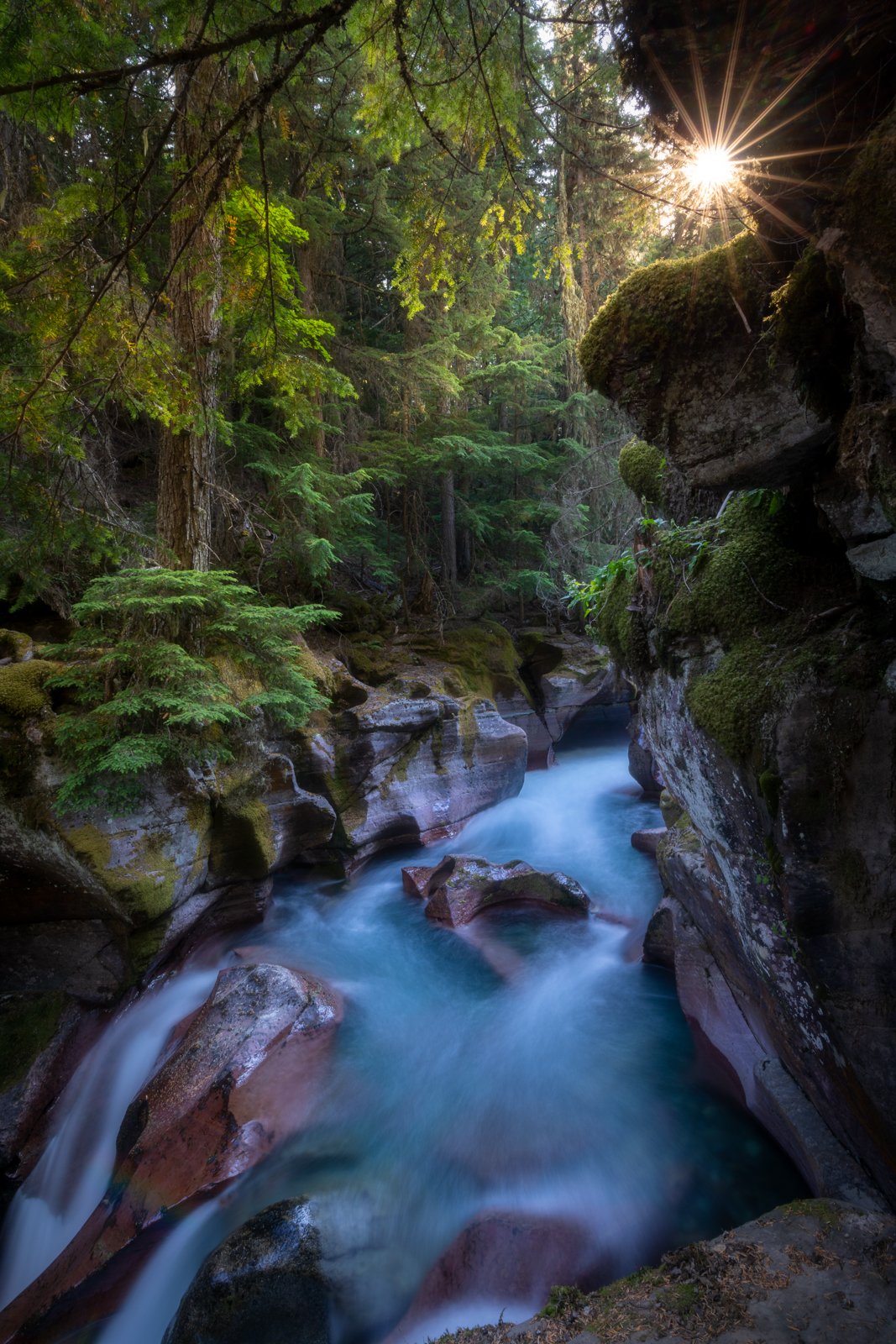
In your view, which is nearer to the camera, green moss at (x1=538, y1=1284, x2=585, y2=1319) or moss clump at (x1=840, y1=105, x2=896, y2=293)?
moss clump at (x1=840, y1=105, x2=896, y2=293)

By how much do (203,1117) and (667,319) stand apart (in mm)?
6736

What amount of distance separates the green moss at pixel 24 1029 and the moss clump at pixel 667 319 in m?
7.13

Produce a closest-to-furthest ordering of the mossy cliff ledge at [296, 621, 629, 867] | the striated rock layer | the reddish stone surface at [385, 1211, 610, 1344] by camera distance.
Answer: the reddish stone surface at [385, 1211, 610, 1344], the striated rock layer, the mossy cliff ledge at [296, 621, 629, 867]

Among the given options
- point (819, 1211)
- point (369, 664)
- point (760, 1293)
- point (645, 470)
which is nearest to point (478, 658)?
point (369, 664)

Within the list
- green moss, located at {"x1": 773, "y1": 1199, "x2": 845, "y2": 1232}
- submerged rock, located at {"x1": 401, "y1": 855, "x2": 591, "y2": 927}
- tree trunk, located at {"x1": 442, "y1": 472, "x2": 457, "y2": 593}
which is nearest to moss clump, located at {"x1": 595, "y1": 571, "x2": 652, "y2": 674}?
green moss, located at {"x1": 773, "y1": 1199, "x2": 845, "y2": 1232}

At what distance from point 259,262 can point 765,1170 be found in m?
7.28

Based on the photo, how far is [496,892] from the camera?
776 cm

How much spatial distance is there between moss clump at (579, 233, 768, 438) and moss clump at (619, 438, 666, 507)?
1833 mm

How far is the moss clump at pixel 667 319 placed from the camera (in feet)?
10.1

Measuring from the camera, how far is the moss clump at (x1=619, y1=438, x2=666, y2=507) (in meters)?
5.21

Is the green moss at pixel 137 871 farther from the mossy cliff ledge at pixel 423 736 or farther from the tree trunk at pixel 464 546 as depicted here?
the tree trunk at pixel 464 546

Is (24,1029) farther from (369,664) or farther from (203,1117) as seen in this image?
(369,664)

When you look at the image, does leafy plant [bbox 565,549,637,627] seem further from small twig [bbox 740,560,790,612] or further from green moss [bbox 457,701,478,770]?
green moss [bbox 457,701,478,770]

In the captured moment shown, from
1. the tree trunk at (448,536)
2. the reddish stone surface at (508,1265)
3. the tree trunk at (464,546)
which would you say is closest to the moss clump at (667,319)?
the reddish stone surface at (508,1265)
